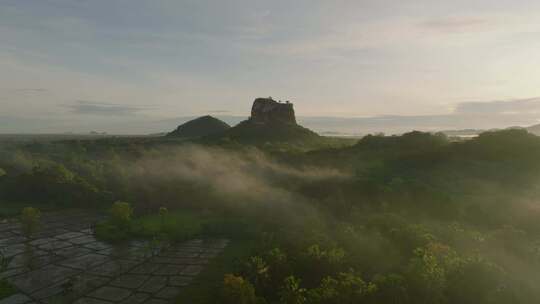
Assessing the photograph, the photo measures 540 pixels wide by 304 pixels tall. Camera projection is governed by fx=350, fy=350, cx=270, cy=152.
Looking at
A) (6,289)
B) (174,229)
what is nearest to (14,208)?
(174,229)

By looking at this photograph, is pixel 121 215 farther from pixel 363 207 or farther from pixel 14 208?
pixel 363 207

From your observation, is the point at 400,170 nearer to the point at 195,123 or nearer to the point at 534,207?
the point at 534,207

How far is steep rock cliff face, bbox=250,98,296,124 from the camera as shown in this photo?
83.2 m

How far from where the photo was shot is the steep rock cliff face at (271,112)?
3275 inches

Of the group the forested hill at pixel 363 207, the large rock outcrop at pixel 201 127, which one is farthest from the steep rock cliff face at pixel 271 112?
the forested hill at pixel 363 207

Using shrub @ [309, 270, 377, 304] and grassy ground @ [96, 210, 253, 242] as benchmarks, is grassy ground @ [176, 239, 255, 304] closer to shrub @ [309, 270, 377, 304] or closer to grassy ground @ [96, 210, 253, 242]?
grassy ground @ [96, 210, 253, 242]

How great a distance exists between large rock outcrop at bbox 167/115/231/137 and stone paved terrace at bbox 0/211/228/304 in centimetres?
11494

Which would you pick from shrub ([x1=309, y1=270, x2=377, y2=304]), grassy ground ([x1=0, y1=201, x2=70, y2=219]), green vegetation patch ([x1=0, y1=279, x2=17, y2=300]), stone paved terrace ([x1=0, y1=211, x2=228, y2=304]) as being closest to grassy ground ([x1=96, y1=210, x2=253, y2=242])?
stone paved terrace ([x1=0, y1=211, x2=228, y2=304])

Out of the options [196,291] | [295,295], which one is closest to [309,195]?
[196,291]

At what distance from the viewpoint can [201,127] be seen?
133 m

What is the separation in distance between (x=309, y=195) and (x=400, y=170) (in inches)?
351

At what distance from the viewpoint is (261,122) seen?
82188mm

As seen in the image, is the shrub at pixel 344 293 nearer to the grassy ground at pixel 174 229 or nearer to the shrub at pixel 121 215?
the grassy ground at pixel 174 229

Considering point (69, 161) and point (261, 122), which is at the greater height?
point (261, 122)
